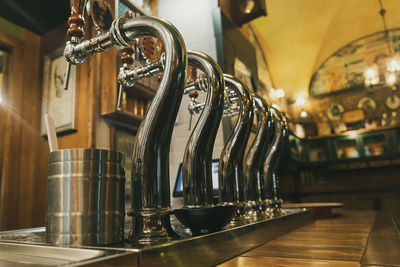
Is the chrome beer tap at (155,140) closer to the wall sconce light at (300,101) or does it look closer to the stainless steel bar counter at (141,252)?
the stainless steel bar counter at (141,252)

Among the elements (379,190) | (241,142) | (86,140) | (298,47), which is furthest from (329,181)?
(241,142)

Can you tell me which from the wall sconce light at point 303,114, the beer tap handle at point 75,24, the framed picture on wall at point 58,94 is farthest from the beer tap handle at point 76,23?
the wall sconce light at point 303,114

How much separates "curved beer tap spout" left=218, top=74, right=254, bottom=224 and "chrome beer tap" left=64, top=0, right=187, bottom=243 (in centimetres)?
19

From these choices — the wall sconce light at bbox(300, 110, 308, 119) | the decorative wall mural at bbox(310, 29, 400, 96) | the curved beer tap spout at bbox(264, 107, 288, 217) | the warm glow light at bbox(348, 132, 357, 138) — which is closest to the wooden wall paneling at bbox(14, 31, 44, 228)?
the curved beer tap spout at bbox(264, 107, 288, 217)

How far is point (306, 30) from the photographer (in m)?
5.79

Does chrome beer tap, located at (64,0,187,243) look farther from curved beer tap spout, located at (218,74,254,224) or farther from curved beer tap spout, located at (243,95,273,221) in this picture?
curved beer tap spout, located at (243,95,273,221)

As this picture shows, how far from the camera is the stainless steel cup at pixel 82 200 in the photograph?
1.13 ft

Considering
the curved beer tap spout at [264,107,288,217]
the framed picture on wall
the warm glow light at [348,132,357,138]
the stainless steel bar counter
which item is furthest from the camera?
the warm glow light at [348,132,357,138]

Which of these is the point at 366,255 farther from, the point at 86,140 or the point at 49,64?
the point at 49,64

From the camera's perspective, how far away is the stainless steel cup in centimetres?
34

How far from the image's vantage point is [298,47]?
6.19 m

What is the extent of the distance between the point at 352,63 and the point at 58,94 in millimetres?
6874

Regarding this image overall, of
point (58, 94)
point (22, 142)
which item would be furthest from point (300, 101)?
point (22, 142)

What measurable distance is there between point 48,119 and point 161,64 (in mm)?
201
